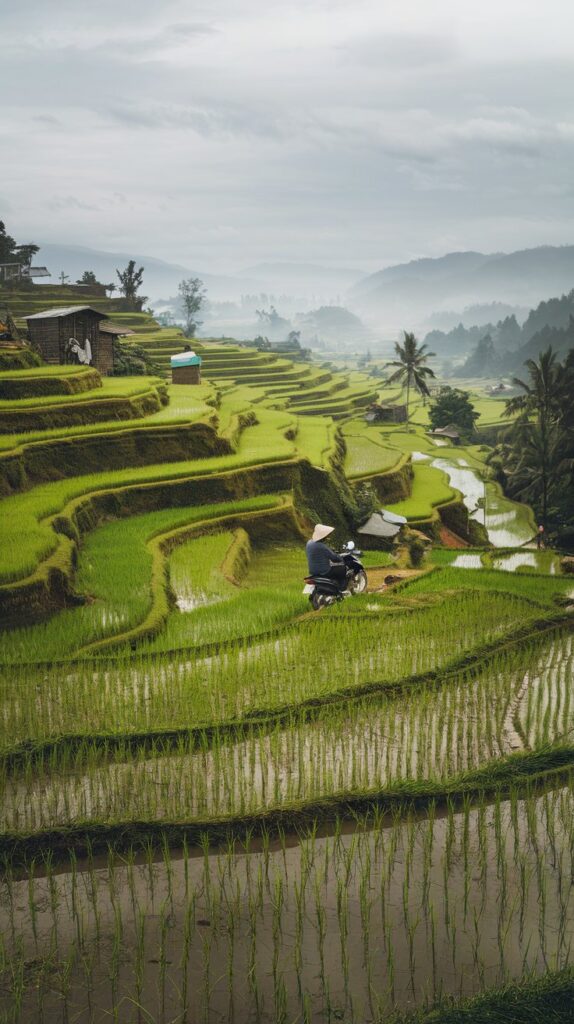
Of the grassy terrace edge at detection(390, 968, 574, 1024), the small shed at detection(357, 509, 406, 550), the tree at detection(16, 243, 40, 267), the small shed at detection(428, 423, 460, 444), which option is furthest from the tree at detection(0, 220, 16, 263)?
the grassy terrace edge at detection(390, 968, 574, 1024)

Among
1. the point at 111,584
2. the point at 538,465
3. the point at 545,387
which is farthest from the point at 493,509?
the point at 111,584

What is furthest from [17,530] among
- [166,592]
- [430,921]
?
[430,921]

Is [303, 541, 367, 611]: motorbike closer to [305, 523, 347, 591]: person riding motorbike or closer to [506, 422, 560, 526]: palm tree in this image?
[305, 523, 347, 591]: person riding motorbike

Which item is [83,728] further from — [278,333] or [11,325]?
[278,333]

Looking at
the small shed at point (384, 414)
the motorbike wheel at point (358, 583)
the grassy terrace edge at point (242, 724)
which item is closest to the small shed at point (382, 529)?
the motorbike wheel at point (358, 583)

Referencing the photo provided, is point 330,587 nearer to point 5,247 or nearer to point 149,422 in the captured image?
point 149,422

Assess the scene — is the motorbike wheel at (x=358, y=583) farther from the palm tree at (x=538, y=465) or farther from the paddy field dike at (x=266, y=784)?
the palm tree at (x=538, y=465)
